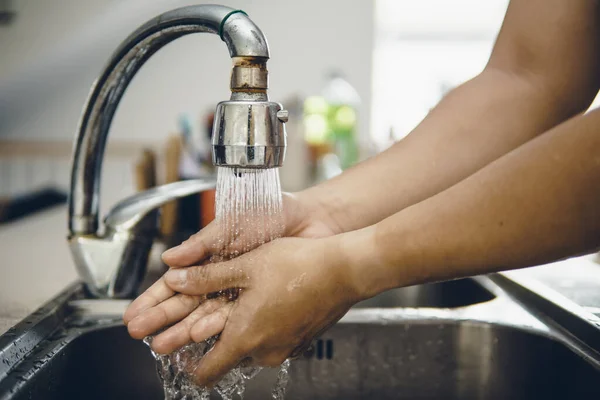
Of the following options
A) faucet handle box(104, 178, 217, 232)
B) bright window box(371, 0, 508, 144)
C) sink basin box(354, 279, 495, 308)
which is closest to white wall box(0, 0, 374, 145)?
bright window box(371, 0, 508, 144)

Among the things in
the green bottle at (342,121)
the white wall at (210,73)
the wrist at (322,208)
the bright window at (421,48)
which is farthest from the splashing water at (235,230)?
the bright window at (421,48)

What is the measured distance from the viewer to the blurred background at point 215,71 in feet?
8.13

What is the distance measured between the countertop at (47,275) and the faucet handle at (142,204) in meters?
0.13

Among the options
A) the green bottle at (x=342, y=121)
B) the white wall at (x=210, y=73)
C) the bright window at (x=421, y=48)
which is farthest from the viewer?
the bright window at (x=421, y=48)

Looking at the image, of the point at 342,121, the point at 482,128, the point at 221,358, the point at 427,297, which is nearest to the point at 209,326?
the point at 221,358

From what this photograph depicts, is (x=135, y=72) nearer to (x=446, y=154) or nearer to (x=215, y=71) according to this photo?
(x=446, y=154)

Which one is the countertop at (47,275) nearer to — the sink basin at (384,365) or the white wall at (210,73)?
the sink basin at (384,365)

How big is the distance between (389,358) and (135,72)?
0.46m

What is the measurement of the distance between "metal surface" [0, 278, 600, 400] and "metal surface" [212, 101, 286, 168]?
294mm

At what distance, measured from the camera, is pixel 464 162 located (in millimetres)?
742

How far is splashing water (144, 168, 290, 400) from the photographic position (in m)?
0.56

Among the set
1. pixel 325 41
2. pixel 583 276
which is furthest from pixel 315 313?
pixel 325 41

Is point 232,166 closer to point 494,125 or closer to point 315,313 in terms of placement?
point 315,313

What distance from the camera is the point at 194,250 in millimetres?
624
